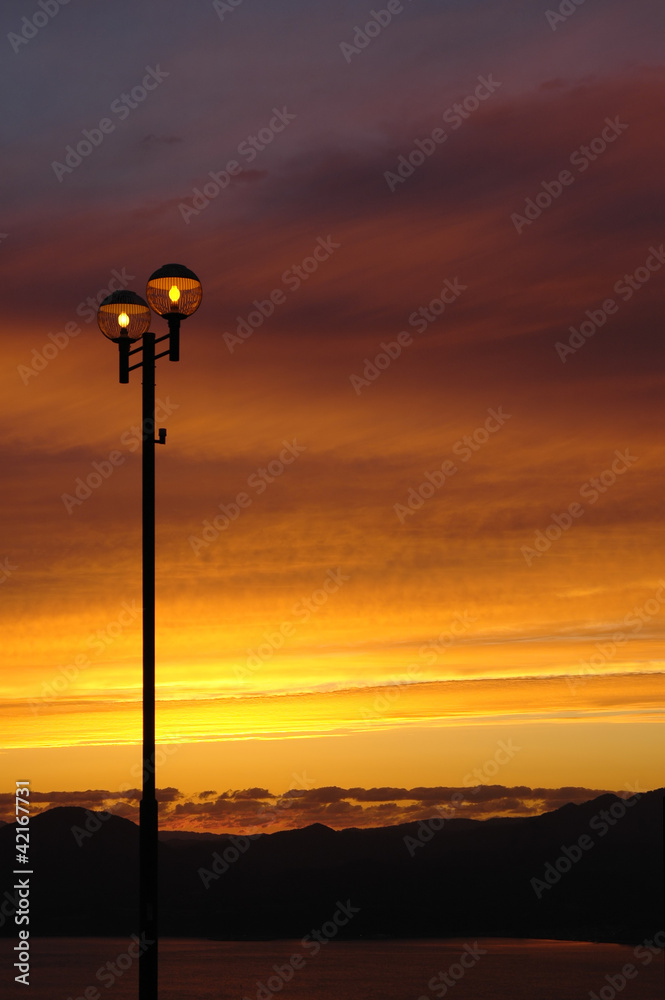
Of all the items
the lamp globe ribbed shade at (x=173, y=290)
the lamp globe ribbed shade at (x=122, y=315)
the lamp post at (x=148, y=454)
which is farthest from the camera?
the lamp globe ribbed shade at (x=122, y=315)

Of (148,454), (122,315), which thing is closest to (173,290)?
(122,315)

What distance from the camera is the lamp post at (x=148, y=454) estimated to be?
11.0 meters

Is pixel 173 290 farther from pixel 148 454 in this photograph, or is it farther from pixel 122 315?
pixel 148 454

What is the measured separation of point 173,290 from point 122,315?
67 centimetres

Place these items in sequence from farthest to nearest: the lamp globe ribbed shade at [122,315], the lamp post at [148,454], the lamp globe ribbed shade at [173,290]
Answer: the lamp globe ribbed shade at [122,315] → the lamp globe ribbed shade at [173,290] → the lamp post at [148,454]

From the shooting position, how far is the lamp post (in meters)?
11.0

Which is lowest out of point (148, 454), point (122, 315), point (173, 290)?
Result: point (148, 454)

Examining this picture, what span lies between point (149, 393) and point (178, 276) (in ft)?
4.39

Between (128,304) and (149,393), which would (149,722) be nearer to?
(149,393)

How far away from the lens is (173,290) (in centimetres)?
1246

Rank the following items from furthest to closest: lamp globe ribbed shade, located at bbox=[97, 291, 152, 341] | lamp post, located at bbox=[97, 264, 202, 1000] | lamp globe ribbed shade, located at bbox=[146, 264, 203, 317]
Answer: lamp globe ribbed shade, located at bbox=[97, 291, 152, 341] < lamp globe ribbed shade, located at bbox=[146, 264, 203, 317] < lamp post, located at bbox=[97, 264, 202, 1000]

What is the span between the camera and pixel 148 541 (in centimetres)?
1182

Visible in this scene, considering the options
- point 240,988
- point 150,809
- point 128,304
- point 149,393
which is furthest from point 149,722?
point 240,988

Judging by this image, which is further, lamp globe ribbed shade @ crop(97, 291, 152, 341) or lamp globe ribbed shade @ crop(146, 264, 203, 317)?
lamp globe ribbed shade @ crop(97, 291, 152, 341)
